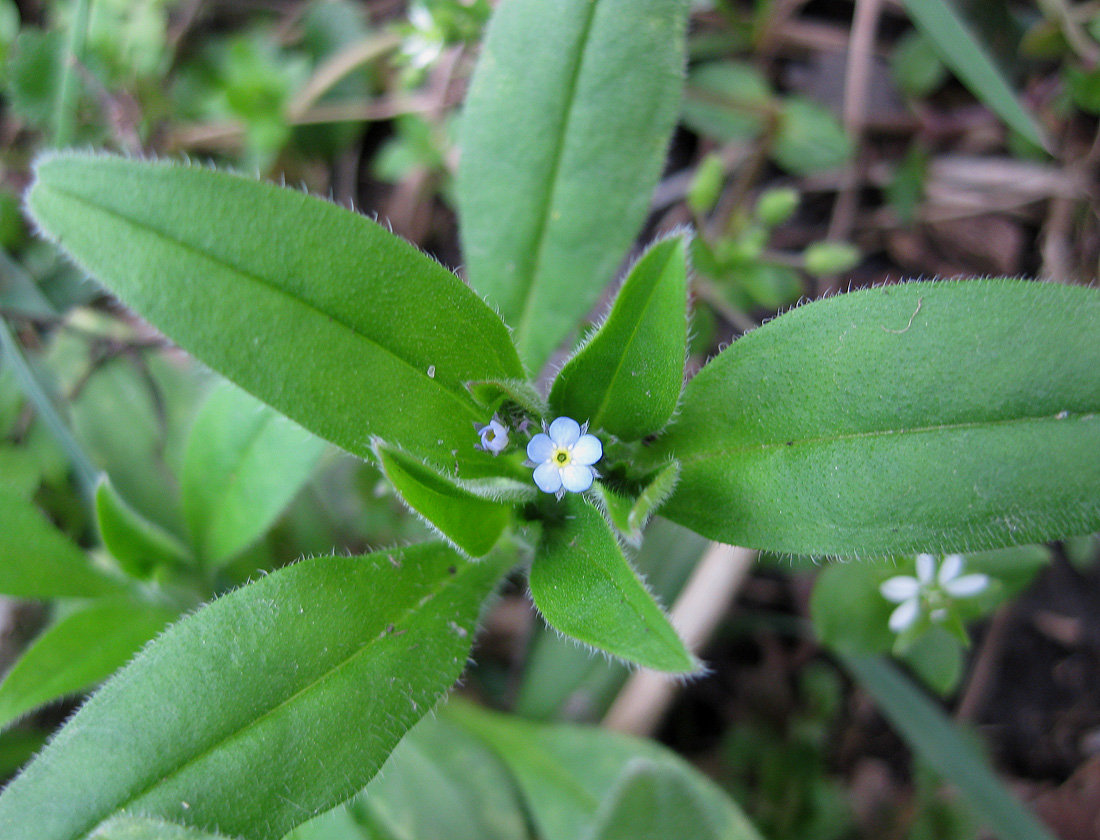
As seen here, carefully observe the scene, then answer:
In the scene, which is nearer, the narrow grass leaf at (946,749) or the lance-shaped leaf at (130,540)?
the lance-shaped leaf at (130,540)

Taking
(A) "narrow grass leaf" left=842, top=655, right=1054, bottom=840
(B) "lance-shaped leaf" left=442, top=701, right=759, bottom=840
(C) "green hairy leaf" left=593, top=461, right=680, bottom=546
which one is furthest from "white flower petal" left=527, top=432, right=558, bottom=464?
(A) "narrow grass leaf" left=842, top=655, right=1054, bottom=840

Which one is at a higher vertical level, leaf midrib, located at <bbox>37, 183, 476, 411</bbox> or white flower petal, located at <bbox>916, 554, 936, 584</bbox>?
leaf midrib, located at <bbox>37, 183, 476, 411</bbox>

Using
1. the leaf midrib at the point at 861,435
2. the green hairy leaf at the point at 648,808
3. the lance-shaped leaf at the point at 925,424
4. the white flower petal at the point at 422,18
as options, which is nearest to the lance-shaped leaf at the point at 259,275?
the leaf midrib at the point at 861,435

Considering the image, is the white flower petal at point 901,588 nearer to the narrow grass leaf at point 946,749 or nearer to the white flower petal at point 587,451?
the narrow grass leaf at point 946,749

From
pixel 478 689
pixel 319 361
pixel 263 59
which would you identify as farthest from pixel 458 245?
pixel 319 361

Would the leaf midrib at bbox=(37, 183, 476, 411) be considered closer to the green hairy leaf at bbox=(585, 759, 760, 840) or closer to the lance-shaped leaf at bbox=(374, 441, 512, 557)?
the lance-shaped leaf at bbox=(374, 441, 512, 557)

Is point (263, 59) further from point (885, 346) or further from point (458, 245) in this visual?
point (885, 346)
